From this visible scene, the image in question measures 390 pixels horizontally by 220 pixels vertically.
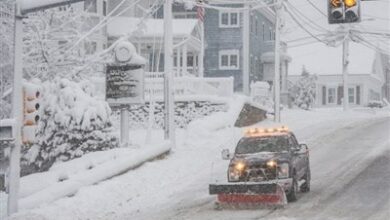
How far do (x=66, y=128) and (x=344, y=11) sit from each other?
31.6 feet

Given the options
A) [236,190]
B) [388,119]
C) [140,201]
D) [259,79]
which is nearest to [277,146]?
[236,190]

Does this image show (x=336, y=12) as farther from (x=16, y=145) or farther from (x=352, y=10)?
(x=16, y=145)

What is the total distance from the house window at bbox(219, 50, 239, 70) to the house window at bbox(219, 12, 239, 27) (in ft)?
6.02

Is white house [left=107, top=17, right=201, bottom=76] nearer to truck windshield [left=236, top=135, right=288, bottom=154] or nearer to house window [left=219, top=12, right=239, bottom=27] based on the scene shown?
house window [left=219, top=12, right=239, bottom=27]

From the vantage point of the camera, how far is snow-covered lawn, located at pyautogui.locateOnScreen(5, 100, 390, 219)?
1720 cm

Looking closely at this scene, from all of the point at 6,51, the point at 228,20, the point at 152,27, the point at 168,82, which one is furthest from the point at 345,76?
the point at 6,51

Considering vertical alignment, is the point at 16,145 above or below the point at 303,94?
below

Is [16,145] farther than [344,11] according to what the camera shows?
No

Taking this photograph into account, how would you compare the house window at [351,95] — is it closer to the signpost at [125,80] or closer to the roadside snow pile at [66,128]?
the signpost at [125,80]

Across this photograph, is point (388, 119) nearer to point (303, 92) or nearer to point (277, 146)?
point (303, 92)

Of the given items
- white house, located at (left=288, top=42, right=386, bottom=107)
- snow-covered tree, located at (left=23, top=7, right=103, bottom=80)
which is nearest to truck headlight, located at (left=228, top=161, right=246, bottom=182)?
snow-covered tree, located at (left=23, top=7, right=103, bottom=80)

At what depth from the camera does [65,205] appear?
1738 centimetres

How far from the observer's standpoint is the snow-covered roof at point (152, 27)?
45.1 meters

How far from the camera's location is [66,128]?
24.5 metres
